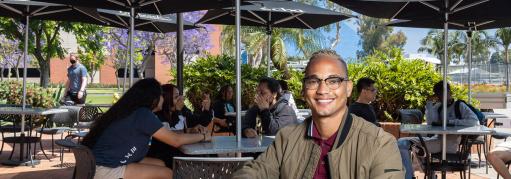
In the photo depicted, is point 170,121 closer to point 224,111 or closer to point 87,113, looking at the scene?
point 224,111

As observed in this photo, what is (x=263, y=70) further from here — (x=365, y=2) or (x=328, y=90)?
(x=328, y=90)

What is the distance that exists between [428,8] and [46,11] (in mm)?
5344

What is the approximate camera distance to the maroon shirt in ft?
7.74

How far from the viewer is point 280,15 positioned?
10.4 metres

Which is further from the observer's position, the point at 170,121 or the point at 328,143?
the point at 170,121

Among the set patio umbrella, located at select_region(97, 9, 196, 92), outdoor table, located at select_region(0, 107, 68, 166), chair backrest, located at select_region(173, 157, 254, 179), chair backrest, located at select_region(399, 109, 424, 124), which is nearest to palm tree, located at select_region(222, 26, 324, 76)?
patio umbrella, located at select_region(97, 9, 196, 92)

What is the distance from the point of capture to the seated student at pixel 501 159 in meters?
6.27

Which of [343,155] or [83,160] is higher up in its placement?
[343,155]

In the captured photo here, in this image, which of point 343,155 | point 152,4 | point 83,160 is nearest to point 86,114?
point 152,4

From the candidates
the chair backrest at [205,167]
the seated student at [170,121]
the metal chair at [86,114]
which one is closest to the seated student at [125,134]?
the seated student at [170,121]

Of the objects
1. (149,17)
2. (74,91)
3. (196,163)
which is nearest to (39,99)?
(74,91)

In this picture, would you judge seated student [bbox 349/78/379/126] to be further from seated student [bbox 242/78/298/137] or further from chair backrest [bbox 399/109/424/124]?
chair backrest [bbox 399/109/424/124]

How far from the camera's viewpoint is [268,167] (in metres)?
2.57

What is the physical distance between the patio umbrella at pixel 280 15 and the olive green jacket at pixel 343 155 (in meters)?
6.68
